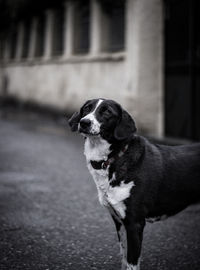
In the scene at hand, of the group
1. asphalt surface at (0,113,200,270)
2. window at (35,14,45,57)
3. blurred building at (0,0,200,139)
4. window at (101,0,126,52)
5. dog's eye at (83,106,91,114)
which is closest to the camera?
dog's eye at (83,106,91,114)

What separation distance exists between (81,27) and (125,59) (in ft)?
16.7

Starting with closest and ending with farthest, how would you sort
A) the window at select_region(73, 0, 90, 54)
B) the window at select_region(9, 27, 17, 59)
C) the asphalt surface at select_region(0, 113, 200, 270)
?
the asphalt surface at select_region(0, 113, 200, 270), the window at select_region(73, 0, 90, 54), the window at select_region(9, 27, 17, 59)

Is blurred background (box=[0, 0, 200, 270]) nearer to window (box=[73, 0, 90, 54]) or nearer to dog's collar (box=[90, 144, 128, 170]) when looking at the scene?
window (box=[73, 0, 90, 54])

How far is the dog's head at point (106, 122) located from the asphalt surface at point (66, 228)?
47.3 inches

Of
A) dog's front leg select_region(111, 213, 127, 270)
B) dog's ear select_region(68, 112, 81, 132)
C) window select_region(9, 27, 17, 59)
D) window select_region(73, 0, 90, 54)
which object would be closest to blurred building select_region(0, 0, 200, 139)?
window select_region(73, 0, 90, 54)

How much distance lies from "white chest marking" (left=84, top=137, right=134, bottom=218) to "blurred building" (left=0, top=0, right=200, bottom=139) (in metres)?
6.40

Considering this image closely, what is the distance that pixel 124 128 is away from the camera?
12.4 feet

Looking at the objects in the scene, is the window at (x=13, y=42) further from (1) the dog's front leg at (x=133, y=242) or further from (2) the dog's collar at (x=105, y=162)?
(1) the dog's front leg at (x=133, y=242)

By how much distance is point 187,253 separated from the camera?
4496mm

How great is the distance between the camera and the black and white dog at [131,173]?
370 cm

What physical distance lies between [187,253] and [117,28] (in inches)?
399

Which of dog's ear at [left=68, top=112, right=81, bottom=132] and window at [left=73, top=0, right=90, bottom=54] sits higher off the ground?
window at [left=73, top=0, right=90, bottom=54]

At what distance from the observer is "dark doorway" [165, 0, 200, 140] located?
9.91 metres

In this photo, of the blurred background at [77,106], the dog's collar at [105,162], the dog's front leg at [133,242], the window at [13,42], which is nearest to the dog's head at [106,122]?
the dog's collar at [105,162]
